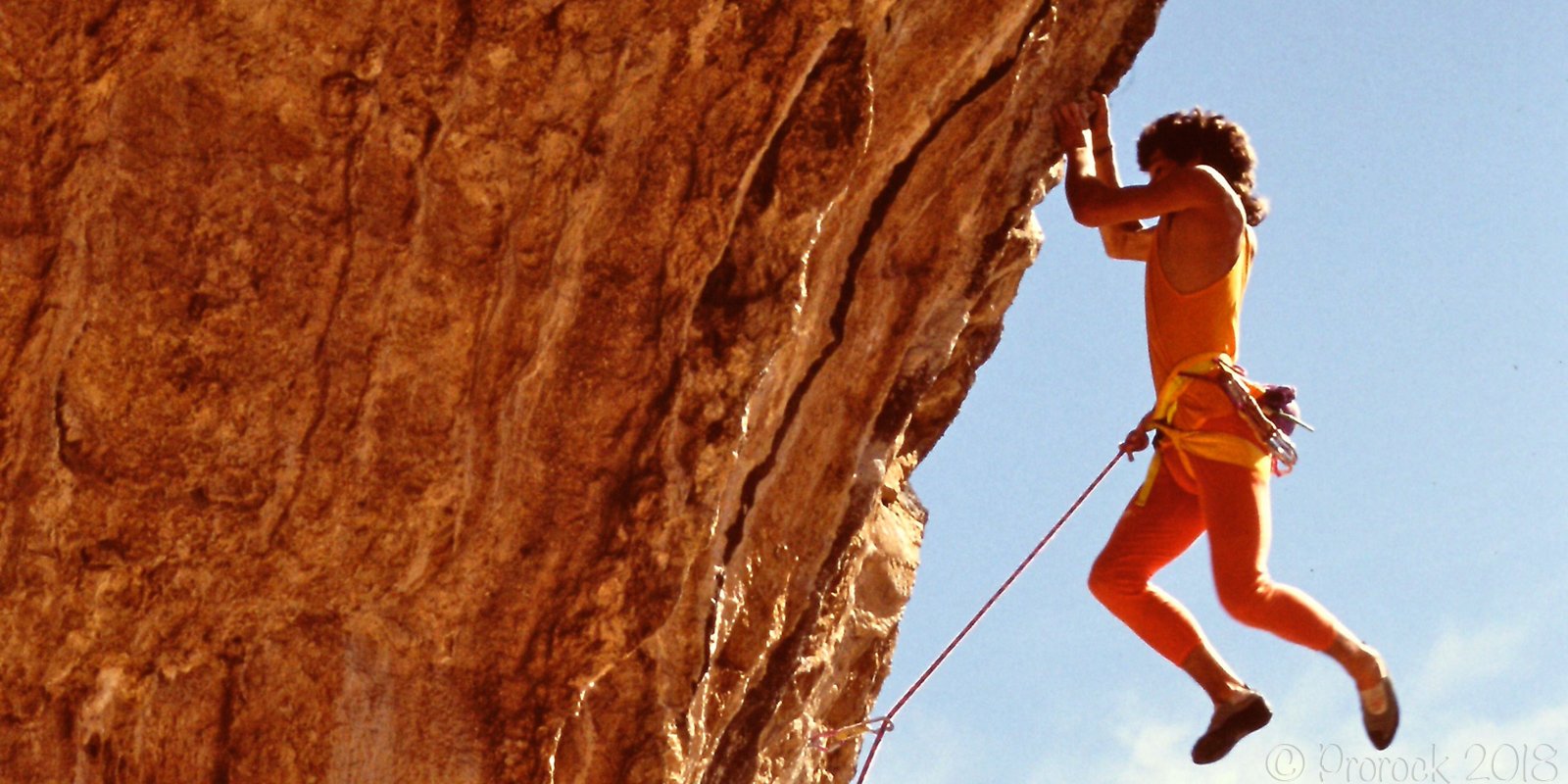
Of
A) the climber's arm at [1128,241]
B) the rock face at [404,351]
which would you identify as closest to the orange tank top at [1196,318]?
the climber's arm at [1128,241]

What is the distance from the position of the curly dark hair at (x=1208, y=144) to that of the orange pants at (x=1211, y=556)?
99 centimetres

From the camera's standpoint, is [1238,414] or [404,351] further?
[1238,414]

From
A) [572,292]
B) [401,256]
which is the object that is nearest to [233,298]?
[401,256]

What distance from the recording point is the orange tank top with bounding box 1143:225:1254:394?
20.2 feet

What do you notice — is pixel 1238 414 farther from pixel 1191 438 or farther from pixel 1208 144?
pixel 1208 144

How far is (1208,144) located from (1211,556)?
157 cm

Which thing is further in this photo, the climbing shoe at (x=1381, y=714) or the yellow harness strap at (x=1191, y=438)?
the yellow harness strap at (x=1191, y=438)

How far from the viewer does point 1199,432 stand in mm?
6051

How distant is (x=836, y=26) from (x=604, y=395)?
132 centimetres

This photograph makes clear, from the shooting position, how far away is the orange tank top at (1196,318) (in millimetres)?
6168

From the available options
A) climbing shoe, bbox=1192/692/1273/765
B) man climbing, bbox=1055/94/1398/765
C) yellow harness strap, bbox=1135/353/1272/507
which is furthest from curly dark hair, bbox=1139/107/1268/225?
climbing shoe, bbox=1192/692/1273/765

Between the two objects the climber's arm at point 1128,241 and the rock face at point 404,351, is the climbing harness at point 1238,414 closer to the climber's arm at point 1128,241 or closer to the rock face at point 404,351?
the climber's arm at point 1128,241

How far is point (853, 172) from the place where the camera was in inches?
222

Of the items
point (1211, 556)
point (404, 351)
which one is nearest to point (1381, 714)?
point (1211, 556)
